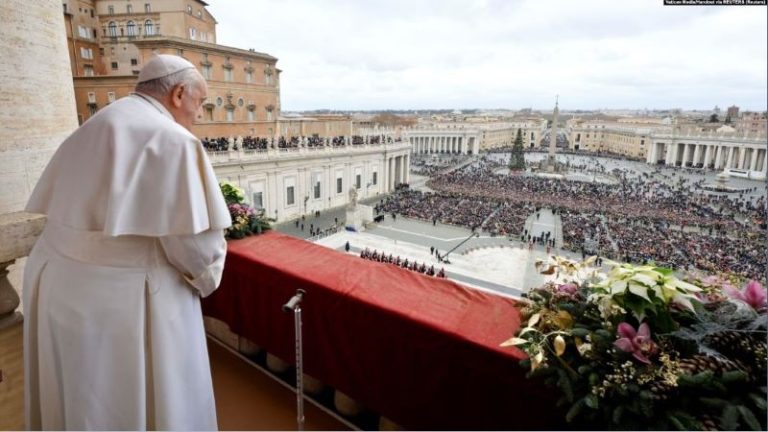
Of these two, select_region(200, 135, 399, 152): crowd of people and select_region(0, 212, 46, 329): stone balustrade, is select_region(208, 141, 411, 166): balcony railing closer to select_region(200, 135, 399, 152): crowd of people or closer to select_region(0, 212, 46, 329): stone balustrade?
select_region(200, 135, 399, 152): crowd of people

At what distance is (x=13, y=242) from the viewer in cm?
141

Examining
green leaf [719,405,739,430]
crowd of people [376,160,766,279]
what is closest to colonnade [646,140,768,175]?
crowd of people [376,160,766,279]

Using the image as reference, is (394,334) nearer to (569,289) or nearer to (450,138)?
(569,289)

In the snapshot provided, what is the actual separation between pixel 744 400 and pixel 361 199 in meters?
18.8

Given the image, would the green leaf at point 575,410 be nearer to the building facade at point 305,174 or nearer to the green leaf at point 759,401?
the green leaf at point 759,401

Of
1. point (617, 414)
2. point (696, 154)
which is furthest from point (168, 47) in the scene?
point (696, 154)

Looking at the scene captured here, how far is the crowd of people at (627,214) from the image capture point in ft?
27.0

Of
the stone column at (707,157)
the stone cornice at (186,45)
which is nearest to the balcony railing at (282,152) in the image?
the stone cornice at (186,45)

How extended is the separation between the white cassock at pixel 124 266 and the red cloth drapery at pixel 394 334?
24.0 inches

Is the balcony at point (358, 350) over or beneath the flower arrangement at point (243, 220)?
beneath

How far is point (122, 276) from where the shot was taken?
0.98 m

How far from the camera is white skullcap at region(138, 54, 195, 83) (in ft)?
3.48

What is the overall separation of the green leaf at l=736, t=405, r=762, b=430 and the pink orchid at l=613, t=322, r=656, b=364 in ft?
0.53

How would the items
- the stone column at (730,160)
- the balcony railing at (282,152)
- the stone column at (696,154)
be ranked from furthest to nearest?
the stone column at (696,154) < the stone column at (730,160) < the balcony railing at (282,152)
